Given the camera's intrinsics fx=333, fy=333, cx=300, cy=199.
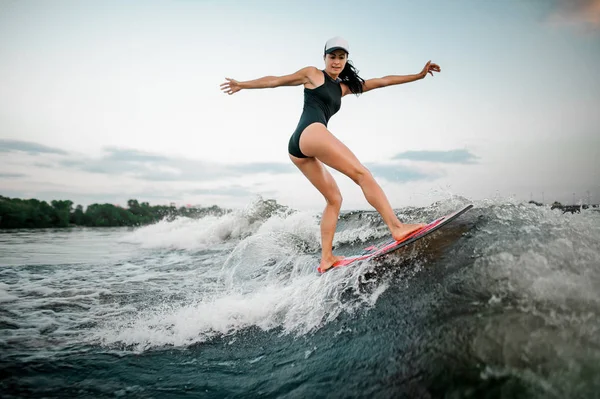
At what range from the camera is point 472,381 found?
1.69m

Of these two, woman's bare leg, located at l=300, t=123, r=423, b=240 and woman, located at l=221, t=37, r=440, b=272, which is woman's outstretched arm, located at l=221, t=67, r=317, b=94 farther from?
woman's bare leg, located at l=300, t=123, r=423, b=240

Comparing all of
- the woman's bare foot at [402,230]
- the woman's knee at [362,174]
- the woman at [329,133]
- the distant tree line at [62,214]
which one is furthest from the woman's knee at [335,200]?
the distant tree line at [62,214]

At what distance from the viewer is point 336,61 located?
3709 mm

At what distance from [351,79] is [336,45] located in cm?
51

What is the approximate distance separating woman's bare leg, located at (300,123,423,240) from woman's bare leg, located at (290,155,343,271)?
19.2 inches

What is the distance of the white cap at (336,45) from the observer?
363cm

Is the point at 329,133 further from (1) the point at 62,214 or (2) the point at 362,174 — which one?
(1) the point at 62,214

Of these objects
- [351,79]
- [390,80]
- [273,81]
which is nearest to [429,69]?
[390,80]

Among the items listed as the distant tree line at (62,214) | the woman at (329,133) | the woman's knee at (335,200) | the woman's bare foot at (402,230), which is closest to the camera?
the woman's bare foot at (402,230)

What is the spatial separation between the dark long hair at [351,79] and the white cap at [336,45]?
314 millimetres

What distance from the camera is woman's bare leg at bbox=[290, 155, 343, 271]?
4.01 m

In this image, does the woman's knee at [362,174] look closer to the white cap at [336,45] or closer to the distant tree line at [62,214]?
the white cap at [336,45]

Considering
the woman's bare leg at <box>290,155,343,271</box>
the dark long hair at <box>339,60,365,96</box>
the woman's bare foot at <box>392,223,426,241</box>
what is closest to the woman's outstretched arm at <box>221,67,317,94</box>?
the dark long hair at <box>339,60,365,96</box>

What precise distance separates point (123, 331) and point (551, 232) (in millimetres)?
4022
